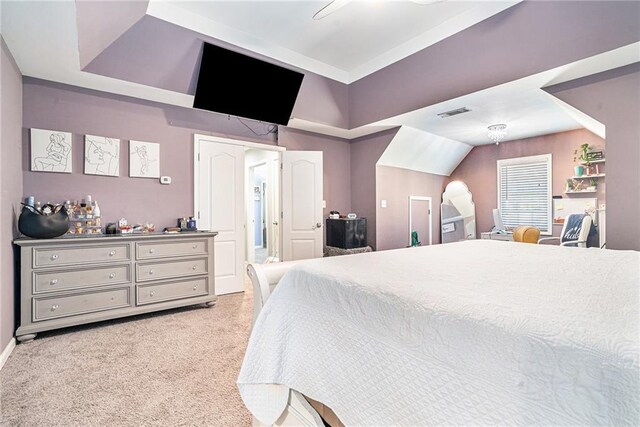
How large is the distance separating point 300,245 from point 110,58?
321cm

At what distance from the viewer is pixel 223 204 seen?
416 cm

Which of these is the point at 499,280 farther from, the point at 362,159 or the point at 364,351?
the point at 362,159

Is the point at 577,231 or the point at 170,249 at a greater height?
the point at 577,231

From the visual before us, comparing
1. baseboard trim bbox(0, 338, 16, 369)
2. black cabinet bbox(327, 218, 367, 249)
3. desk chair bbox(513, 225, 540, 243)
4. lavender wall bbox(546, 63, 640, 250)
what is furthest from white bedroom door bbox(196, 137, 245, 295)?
lavender wall bbox(546, 63, 640, 250)

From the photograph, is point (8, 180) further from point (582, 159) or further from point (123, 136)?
point (582, 159)

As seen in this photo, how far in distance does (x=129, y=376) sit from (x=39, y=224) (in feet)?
5.44

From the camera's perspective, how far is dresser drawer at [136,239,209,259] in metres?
3.11

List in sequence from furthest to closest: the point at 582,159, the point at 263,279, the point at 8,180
→ 1. the point at 582,159
2. the point at 8,180
3. the point at 263,279

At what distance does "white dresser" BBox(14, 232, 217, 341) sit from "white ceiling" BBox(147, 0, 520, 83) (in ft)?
7.90

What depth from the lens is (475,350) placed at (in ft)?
2.61

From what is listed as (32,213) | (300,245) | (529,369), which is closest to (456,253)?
(529,369)

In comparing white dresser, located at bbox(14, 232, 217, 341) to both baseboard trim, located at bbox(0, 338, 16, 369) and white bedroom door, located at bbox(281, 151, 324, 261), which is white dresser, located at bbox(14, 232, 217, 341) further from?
white bedroom door, located at bbox(281, 151, 324, 261)

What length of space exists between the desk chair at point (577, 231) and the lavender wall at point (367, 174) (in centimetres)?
265

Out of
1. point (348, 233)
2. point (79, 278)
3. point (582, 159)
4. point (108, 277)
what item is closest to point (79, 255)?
point (79, 278)
